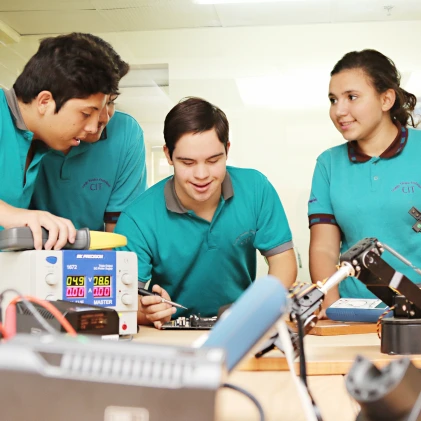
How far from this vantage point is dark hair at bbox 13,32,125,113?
1.68 metres

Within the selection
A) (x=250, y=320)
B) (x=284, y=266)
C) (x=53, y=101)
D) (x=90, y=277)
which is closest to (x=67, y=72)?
(x=53, y=101)

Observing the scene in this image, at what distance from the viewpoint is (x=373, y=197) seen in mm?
2135

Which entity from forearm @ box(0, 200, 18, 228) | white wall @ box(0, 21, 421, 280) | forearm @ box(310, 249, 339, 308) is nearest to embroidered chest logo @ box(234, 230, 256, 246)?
forearm @ box(310, 249, 339, 308)

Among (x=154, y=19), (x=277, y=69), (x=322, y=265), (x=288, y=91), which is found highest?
(x=154, y=19)

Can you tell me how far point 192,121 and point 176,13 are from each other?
2.32m

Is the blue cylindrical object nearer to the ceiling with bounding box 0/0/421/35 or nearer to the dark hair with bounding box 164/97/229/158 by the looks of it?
the dark hair with bounding box 164/97/229/158

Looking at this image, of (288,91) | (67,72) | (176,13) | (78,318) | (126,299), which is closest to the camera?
Result: (78,318)

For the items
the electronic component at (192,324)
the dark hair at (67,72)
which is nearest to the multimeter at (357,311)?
the electronic component at (192,324)

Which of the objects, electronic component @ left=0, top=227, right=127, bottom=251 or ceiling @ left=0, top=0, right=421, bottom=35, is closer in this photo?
electronic component @ left=0, top=227, right=127, bottom=251

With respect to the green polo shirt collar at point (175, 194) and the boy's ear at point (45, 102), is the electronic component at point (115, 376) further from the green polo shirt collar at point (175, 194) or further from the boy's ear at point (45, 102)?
the green polo shirt collar at point (175, 194)

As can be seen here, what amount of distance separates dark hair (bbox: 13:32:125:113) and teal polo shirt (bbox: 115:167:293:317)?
1.44 ft

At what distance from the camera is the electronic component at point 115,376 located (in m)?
0.39

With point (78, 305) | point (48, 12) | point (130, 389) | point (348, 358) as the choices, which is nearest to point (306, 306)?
point (348, 358)

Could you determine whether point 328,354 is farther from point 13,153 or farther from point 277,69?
point 277,69
